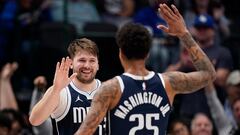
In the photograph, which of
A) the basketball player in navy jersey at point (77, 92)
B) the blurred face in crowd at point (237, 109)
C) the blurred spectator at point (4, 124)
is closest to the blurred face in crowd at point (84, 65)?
the basketball player in navy jersey at point (77, 92)

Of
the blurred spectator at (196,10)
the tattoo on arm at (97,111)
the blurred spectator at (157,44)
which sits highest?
the blurred spectator at (196,10)

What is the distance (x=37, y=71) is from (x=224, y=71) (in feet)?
9.19

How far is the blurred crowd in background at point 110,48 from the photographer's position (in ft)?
35.8

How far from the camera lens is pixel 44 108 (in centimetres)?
704

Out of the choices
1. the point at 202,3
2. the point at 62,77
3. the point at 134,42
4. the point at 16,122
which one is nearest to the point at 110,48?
the point at 202,3

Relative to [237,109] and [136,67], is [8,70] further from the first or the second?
[136,67]

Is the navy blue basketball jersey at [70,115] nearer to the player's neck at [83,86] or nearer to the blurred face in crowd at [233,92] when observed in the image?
the player's neck at [83,86]

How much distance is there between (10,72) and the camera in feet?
39.2

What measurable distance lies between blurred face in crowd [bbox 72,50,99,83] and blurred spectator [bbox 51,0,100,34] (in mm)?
5778

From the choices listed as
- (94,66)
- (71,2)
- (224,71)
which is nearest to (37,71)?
(71,2)

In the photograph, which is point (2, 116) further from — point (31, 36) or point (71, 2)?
point (71, 2)

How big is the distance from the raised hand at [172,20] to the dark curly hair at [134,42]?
0.17 m

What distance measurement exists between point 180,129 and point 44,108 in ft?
12.4

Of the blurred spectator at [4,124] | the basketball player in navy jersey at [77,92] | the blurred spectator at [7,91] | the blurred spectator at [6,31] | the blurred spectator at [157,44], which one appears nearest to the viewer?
the basketball player in navy jersey at [77,92]
